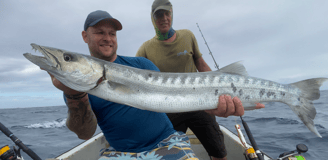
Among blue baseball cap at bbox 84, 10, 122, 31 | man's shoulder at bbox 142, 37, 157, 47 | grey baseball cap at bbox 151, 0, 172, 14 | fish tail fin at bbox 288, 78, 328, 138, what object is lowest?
fish tail fin at bbox 288, 78, 328, 138

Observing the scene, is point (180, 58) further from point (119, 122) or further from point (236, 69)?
point (119, 122)

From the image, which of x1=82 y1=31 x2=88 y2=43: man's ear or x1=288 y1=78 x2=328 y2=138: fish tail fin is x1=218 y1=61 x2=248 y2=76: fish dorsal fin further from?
x1=82 y1=31 x2=88 y2=43: man's ear

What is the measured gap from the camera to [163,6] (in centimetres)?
386

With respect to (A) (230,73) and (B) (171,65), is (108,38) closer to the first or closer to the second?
(B) (171,65)

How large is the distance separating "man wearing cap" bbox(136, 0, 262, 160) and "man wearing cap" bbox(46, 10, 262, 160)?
3.18ft

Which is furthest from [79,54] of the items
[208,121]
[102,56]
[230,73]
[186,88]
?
[208,121]

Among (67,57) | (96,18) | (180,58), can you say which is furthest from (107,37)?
(180,58)

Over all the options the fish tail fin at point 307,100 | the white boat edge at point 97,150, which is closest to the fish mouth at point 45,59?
the white boat edge at point 97,150

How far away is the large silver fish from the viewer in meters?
2.01

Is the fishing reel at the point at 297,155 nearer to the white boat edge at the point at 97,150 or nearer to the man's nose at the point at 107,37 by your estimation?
the white boat edge at the point at 97,150

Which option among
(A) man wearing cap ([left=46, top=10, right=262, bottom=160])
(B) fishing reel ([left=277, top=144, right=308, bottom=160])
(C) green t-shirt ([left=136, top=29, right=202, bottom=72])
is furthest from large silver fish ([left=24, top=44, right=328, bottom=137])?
(C) green t-shirt ([left=136, top=29, right=202, bottom=72])

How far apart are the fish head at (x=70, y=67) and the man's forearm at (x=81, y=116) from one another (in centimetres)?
43

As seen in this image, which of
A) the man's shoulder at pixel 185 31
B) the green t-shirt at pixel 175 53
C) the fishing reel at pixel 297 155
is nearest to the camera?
the fishing reel at pixel 297 155

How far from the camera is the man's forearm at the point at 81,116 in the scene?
242cm
